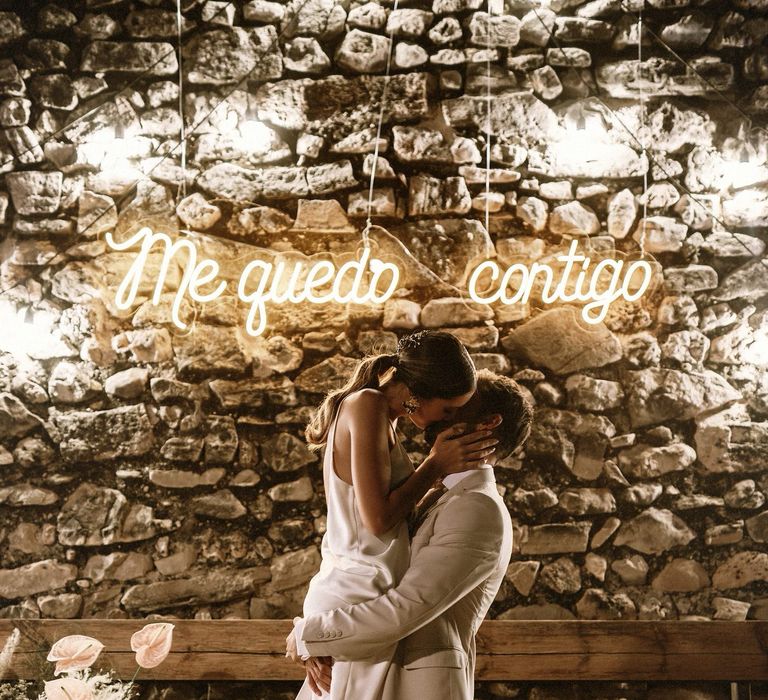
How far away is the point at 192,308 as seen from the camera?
12.9 feet

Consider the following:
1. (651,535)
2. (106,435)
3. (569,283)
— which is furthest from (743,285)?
(106,435)

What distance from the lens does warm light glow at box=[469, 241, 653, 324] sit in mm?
3867

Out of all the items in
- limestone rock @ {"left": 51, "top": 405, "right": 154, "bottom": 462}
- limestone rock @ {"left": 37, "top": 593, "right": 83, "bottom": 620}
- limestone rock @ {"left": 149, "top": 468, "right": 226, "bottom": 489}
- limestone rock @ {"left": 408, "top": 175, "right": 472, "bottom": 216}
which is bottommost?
limestone rock @ {"left": 37, "top": 593, "right": 83, "bottom": 620}

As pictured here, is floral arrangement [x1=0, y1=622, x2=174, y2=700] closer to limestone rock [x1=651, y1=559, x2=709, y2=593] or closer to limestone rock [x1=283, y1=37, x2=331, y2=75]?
limestone rock [x1=651, y1=559, x2=709, y2=593]

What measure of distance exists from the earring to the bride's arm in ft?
0.36

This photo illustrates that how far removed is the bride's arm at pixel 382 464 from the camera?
222 centimetres

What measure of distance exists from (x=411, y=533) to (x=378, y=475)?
266 millimetres

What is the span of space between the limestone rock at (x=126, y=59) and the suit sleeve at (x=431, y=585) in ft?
11.4

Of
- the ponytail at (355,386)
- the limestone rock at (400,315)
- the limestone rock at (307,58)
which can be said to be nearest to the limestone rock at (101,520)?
the ponytail at (355,386)

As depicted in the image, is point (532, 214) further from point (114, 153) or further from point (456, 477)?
point (114, 153)

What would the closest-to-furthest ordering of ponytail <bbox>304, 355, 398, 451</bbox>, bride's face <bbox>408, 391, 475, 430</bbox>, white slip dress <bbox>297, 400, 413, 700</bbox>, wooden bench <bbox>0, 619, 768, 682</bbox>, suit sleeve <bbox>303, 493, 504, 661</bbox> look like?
suit sleeve <bbox>303, 493, 504, 661</bbox> → white slip dress <bbox>297, 400, 413, 700</bbox> → bride's face <bbox>408, 391, 475, 430</bbox> → ponytail <bbox>304, 355, 398, 451</bbox> → wooden bench <bbox>0, 619, 768, 682</bbox>

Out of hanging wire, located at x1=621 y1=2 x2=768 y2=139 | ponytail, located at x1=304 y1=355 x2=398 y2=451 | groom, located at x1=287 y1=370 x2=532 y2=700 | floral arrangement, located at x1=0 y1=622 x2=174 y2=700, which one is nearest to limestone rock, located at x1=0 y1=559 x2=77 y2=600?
floral arrangement, located at x1=0 y1=622 x2=174 y2=700

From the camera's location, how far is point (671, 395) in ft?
13.0

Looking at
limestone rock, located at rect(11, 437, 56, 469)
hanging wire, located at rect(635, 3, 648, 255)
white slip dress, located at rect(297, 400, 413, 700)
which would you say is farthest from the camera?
hanging wire, located at rect(635, 3, 648, 255)
